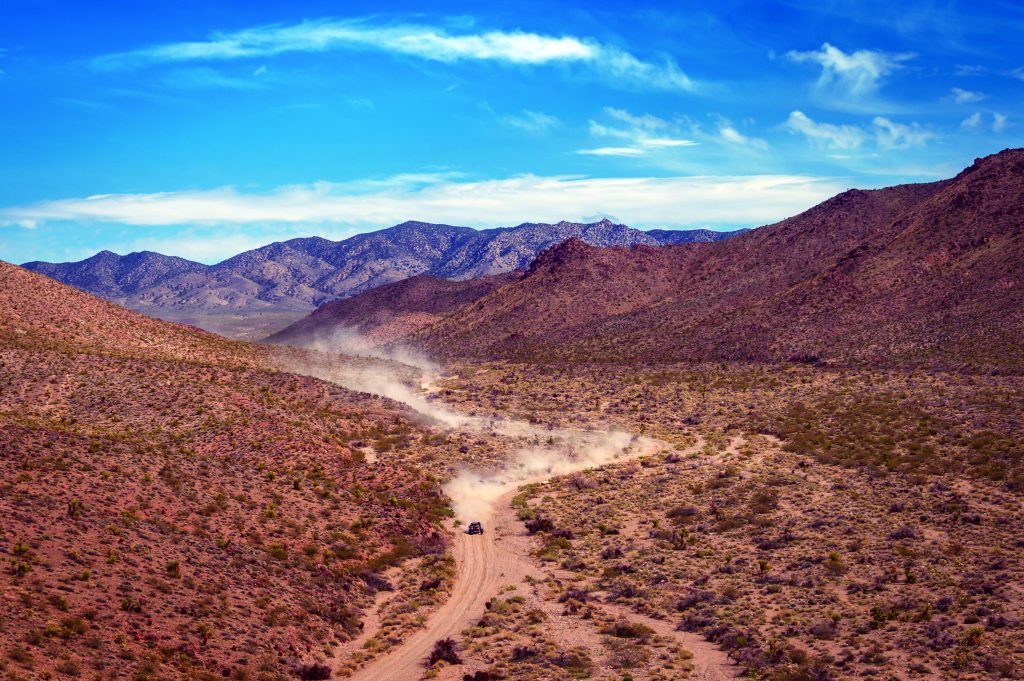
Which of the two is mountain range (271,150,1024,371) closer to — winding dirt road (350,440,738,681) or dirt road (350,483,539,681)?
winding dirt road (350,440,738,681)

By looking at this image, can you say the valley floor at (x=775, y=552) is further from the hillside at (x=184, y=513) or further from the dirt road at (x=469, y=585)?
the hillside at (x=184, y=513)

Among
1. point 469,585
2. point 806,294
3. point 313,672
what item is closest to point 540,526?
point 469,585

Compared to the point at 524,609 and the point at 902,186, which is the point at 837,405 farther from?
the point at 902,186

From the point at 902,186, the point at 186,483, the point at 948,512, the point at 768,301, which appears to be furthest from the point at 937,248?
the point at 186,483

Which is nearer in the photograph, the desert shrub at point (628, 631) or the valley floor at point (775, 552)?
the valley floor at point (775, 552)

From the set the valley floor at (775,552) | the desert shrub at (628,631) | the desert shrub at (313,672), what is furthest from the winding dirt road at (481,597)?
the desert shrub at (313,672)

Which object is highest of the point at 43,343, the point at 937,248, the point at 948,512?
the point at 937,248
